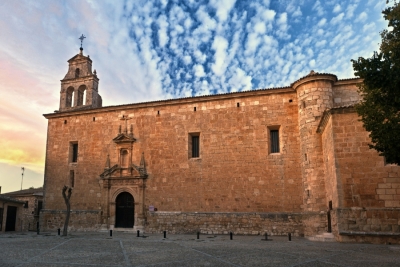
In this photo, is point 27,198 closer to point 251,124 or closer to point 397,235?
point 251,124

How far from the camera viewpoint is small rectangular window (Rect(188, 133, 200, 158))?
18.5m

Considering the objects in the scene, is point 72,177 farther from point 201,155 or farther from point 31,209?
point 31,209

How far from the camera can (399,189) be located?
11.2 m

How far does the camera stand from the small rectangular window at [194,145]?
18484 millimetres

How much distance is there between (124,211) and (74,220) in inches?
127

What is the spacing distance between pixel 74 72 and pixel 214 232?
1429 centimetres

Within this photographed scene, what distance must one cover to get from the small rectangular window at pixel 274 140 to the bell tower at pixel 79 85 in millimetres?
11917

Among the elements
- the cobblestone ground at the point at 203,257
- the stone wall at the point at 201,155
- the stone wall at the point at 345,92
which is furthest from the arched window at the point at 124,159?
the stone wall at the point at 345,92

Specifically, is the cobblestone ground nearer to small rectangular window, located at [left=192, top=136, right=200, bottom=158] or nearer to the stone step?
the stone step

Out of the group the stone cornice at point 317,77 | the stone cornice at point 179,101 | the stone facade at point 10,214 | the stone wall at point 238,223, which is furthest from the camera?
the stone facade at point 10,214

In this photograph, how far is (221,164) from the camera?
17.5 m

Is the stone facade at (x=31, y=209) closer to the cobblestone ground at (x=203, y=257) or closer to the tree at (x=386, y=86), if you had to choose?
the cobblestone ground at (x=203, y=257)

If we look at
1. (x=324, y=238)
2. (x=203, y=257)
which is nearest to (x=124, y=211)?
(x=324, y=238)

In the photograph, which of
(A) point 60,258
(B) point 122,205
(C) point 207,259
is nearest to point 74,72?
(B) point 122,205
